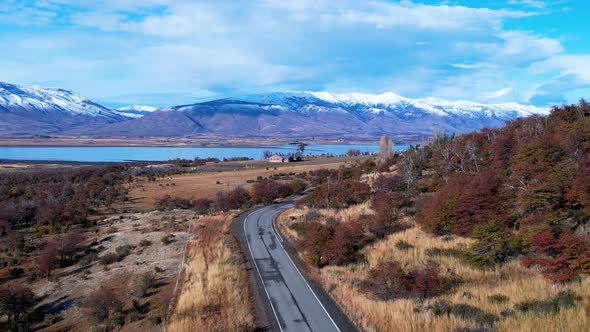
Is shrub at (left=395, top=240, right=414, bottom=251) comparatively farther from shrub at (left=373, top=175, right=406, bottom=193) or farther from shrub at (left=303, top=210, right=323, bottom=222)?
shrub at (left=373, top=175, right=406, bottom=193)

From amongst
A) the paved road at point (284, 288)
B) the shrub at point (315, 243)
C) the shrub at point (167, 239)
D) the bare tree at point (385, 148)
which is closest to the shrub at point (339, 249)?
the shrub at point (315, 243)

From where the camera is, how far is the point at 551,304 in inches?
715

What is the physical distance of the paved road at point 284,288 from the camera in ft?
63.3

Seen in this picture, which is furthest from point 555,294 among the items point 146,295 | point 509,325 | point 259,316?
point 146,295

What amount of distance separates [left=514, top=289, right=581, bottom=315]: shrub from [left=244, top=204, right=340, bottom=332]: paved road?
765 centimetres

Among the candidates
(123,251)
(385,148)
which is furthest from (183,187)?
(123,251)

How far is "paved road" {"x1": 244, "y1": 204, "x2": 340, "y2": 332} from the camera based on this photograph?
19.3 meters

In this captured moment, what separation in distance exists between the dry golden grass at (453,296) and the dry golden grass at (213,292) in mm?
4606

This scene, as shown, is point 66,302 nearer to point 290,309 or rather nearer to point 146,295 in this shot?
point 146,295

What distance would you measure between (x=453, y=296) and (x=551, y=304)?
3931mm

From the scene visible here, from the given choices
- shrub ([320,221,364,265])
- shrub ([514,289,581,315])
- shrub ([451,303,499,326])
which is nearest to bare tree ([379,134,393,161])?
shrub ([320,221,364,265])

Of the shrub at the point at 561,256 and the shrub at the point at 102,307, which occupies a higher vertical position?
the shrub at the point at 561,256

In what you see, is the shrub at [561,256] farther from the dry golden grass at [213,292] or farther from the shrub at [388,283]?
the dry golden grass at [213,292]

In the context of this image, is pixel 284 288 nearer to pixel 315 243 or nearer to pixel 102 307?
pixel 315 243
